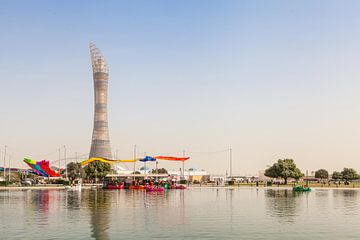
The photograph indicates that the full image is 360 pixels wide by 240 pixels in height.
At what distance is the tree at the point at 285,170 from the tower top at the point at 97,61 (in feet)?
232

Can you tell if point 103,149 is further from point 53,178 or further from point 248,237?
point 248,237

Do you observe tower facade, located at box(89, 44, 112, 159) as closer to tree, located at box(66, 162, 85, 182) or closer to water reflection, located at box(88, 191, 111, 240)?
tree, located at box(66, 162, 85, 182)

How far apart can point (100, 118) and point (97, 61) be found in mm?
23668

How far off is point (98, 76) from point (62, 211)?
125964 mm

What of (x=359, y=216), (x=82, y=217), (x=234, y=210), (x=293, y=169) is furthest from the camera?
(x=293, y=169)

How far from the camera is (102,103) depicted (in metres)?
172

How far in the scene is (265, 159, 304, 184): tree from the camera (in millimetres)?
157750

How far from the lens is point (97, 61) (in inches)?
7151

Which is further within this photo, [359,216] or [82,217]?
[359,216]

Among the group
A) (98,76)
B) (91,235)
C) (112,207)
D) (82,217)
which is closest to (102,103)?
(98,76)

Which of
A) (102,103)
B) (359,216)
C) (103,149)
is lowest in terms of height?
A: (359,216)

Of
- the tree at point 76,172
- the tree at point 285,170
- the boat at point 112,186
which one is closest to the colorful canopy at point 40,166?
the tree at point 76,172

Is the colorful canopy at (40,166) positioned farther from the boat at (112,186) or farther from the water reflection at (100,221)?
the water reflection at (100,221)

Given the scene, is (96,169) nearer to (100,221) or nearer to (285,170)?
(285,170)
